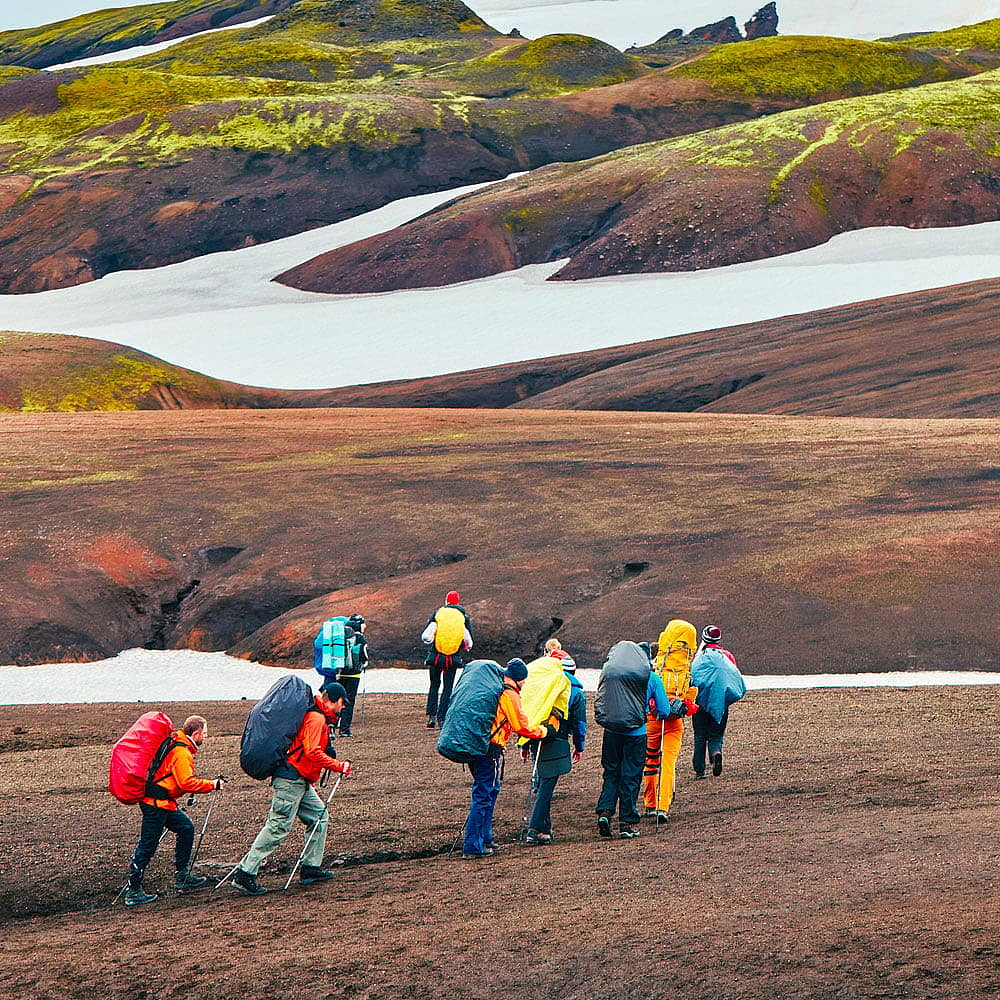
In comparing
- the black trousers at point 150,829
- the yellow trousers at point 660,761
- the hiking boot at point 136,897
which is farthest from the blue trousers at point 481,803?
the hiking boot at point 136,897

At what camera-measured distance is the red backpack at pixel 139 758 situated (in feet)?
42.4

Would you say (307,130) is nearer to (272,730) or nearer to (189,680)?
(189,680)

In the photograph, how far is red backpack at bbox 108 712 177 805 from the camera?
12.9 metres

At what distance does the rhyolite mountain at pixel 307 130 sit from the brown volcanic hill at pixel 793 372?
50.6 m

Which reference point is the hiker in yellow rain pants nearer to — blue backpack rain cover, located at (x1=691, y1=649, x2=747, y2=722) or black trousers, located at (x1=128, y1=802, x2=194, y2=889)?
blue backpack rain cover, located at (x1=691, y1=649, x2=747, y2=722)

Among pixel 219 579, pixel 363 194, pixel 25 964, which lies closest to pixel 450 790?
pixel 25 964

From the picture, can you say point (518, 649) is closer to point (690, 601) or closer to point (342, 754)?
point (690, 601)

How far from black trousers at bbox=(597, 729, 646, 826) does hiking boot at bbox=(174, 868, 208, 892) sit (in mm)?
4256

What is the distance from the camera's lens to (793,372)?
57406 mm

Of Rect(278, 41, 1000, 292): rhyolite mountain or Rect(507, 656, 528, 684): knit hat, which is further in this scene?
Rect(278, 41, 1000, 292): rhyolite mountain

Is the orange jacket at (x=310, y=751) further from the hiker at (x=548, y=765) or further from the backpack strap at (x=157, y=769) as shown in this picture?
the hiker at (x=548, y=765)

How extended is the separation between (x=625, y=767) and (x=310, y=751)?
3667 millimetres

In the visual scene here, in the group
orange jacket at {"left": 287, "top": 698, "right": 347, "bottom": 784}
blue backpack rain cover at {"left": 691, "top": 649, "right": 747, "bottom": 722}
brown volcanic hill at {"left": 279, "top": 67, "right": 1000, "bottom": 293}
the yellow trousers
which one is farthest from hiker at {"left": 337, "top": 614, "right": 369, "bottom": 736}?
brown volcanic hill at {"left": 279, "top": 67, "right": 1000, "bottom": 293}

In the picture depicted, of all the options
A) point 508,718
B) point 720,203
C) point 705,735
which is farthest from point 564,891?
point 720,203
